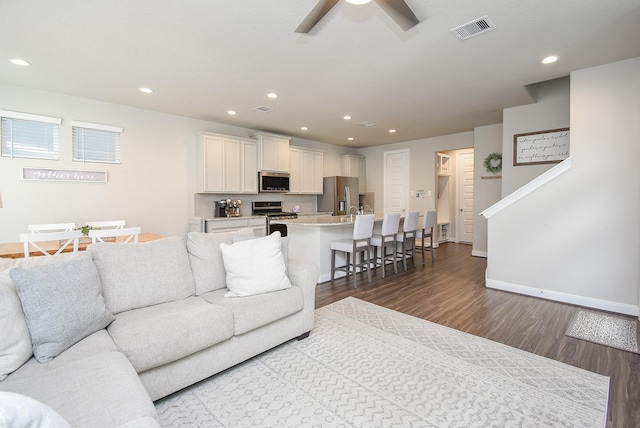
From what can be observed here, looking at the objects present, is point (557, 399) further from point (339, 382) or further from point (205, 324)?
point (205, 324)

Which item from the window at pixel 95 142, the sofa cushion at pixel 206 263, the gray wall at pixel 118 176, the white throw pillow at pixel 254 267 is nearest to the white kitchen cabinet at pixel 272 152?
the gray wall at pixel 118 176

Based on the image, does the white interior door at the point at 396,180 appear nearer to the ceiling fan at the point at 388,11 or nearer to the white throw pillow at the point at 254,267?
the white throw pillow at the point at 254,267

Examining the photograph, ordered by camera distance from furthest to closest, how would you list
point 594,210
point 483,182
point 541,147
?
point 483,182 < point 541,147 < point 594,210

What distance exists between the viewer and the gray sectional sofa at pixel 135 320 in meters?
1.18

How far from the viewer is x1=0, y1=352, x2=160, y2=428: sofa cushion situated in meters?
1.08

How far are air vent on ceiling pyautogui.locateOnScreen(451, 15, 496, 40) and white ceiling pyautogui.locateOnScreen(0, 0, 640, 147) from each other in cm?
6

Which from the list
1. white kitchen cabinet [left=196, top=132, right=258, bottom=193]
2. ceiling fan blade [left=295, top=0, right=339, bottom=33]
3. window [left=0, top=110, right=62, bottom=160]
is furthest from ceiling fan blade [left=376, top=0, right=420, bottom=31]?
window [left=0, top=110, right=62, bottom=160]

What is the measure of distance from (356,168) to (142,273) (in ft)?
→ 22.9

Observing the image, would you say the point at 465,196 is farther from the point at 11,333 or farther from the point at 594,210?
the point at 11,333

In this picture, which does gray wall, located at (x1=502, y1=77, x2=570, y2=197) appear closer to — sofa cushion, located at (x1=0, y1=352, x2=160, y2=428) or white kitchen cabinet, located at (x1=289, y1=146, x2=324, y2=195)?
white kitchen cabinet, located at (x1=289, y1=146, x2=324, y2=195)

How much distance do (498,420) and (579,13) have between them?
307 cm

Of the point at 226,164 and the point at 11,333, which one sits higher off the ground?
the point at 226,164

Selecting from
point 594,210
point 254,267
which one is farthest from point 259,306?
point 594,210

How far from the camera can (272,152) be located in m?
6.32
